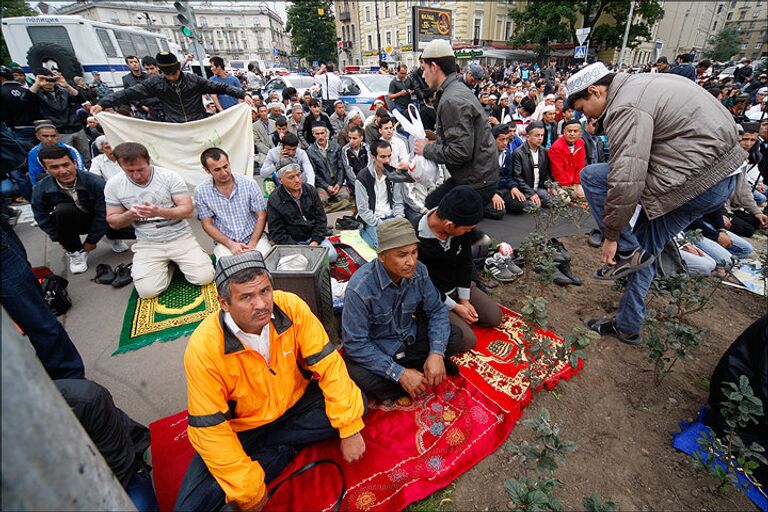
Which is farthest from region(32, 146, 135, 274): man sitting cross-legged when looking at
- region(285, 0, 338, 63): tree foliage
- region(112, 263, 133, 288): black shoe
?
region(285, 0, 338, 63): tree foliage

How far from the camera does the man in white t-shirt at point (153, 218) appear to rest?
3953 mm

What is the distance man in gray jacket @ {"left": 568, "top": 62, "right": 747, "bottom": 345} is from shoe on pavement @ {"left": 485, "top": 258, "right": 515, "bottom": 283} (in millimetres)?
1544

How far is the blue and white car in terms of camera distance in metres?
11.3

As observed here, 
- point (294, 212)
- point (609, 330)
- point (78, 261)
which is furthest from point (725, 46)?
point (78, 261)

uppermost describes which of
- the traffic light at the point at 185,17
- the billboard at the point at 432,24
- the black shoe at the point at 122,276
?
the billboard at the point at 432,24

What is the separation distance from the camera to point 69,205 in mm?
4527

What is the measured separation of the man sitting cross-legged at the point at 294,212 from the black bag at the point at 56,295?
228 centimetres

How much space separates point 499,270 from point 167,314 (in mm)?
3859

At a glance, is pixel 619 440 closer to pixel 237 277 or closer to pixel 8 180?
pixel 237 277

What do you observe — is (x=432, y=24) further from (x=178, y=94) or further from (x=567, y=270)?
(x=567, y=270)

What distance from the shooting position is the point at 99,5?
52.5 meters

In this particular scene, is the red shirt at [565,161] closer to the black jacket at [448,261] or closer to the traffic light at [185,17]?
the black jacket at [448,261]

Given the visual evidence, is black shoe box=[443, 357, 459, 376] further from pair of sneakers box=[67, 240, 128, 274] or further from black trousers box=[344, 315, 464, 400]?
pair of sneakers box=[67, 240, 128, 274]

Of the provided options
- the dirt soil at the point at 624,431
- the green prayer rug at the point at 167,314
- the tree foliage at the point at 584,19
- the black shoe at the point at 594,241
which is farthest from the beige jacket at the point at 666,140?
the tree foliage at the point at 584,19
